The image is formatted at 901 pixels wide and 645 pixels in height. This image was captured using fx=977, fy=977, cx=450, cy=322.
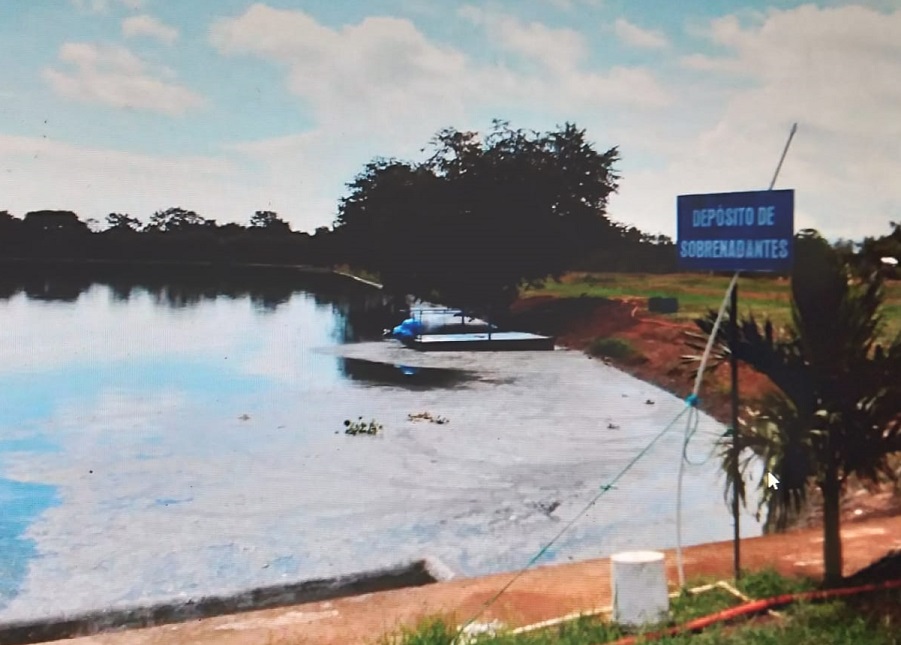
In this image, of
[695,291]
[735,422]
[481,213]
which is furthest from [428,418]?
[735,422]

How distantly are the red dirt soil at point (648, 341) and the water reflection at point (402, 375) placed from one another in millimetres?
402

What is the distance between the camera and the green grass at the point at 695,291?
13.9ft

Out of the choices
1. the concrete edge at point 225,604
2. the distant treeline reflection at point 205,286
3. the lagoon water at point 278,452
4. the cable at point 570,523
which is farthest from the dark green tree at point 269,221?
the cable at point 570,523

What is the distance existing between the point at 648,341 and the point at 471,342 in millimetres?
885

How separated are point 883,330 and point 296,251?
2.61 m

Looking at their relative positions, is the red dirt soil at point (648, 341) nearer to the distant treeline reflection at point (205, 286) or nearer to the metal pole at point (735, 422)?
the distant treeline reflection at point (205, 286)

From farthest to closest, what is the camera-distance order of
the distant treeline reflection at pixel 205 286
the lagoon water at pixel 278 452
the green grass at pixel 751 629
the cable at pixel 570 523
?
the distant treeline reflection at pixel 205 286
the lagoon water at pixel 278 452
the cable at pixel 570 523
the green grass at pixel 751 629

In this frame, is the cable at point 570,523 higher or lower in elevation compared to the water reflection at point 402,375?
lower

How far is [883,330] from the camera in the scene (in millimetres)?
3836

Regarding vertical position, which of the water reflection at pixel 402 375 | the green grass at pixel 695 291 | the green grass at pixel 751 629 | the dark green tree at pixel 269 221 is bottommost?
the green grass at pixel 751 629

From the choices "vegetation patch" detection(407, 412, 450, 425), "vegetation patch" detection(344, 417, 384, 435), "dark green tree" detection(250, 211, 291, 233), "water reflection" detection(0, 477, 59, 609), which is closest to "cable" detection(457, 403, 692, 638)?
→ "vegetation patch" detection(407, 412, 450, 425)

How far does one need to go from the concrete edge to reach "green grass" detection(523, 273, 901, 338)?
1.60m

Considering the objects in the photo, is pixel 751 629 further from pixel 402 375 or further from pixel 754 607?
pixel 402 375

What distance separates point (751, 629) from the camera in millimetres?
2992
